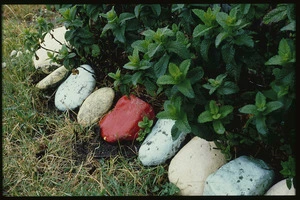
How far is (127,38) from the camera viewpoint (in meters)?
3.02

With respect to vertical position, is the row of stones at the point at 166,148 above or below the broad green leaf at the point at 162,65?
below

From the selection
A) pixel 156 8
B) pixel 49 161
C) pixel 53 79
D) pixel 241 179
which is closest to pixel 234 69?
pixel 241 179

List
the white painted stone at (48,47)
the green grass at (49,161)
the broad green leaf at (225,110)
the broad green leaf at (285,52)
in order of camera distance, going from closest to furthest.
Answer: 1. the broad green leaf at (285,52)
2. the broad green leaf at (225,110)
3. the green grass at (49,161)
4. the white painted stone at (48,47)

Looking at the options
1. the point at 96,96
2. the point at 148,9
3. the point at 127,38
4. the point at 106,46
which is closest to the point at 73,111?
the point at 96,96

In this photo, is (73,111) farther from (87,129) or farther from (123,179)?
(123,179)

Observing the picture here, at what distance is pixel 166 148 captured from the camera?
287cm

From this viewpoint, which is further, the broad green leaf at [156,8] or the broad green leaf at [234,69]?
the broad green leaf at [156,8]

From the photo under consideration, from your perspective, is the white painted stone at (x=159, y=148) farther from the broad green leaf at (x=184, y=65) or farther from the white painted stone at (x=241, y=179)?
the broad green leaf at (x=184, y=65)

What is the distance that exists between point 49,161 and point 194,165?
97cm

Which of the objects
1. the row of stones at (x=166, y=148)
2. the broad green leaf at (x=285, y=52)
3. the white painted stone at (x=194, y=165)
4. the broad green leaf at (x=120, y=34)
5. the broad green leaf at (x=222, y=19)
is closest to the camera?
the broad green leaf at (x=285, y=52)

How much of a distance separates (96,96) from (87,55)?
318 millimetres

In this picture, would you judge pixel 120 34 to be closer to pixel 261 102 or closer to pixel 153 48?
pixel 153 48

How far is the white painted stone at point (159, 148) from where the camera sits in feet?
9.41

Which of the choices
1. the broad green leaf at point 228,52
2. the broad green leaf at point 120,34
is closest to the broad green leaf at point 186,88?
the broad green leaf at point 228,52
